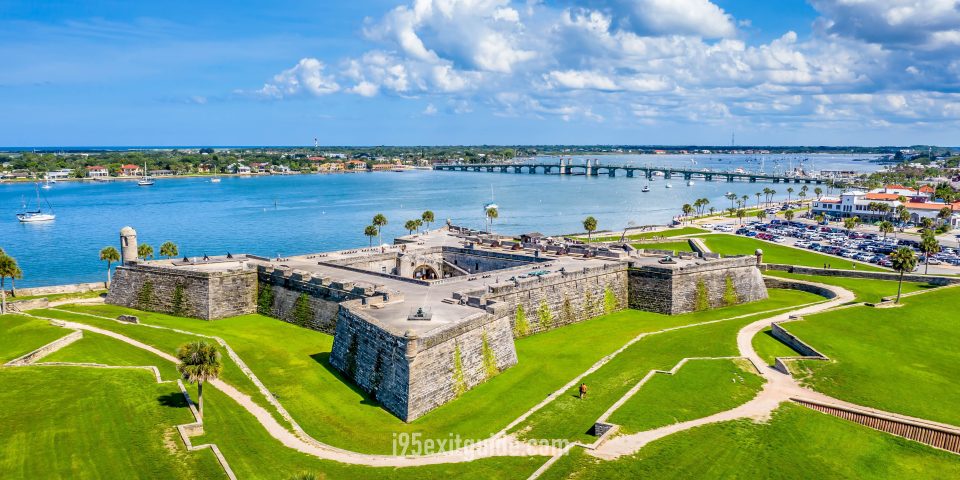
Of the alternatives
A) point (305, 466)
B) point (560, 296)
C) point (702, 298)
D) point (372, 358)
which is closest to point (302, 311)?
point (372, 358)

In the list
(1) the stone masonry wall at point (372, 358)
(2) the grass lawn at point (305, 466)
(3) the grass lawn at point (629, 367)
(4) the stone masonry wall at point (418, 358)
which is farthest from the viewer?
(1) the stone masonry wall at point (372, 358)

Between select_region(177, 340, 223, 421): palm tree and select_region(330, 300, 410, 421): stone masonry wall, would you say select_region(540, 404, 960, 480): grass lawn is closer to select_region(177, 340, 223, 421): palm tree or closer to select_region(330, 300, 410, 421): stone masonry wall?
select_region(330, 300, 410, 421): stone masonry wall

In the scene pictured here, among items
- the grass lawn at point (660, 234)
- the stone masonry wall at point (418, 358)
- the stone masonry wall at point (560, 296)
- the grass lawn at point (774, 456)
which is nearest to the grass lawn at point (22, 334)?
the stone masonry wall at point (418, 358)

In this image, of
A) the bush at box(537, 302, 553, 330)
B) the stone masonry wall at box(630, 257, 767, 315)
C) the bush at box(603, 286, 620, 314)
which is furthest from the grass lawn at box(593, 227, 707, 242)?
the bush at box(537, 302, 553, 330)

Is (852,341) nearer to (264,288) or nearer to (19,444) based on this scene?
(264,288)

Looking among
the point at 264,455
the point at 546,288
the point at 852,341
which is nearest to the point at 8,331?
the point at 264,455

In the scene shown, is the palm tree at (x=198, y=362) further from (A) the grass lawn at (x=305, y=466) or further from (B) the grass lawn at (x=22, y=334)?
(B) the grass lawn at (x=22, y=334)

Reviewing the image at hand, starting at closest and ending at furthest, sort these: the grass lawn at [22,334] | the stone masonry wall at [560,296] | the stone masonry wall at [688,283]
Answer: the grass lawn at [22,334] < the stone masonry wall at [560,296] < the stone masonry wall at [688,283]
